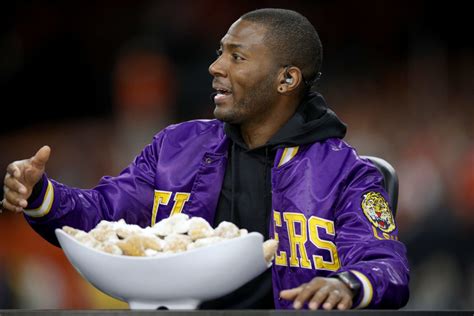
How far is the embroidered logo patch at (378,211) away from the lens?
1891mm

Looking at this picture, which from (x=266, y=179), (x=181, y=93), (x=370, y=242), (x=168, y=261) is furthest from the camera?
(x=181, y=93)

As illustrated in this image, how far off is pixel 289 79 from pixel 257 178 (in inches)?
9.6

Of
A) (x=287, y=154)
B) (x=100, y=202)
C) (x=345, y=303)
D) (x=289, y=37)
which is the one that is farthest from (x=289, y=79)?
(x=345, y=303)

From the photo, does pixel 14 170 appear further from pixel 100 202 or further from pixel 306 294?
pixel 306 294

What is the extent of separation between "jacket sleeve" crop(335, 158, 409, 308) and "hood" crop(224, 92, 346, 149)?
0.10 meters

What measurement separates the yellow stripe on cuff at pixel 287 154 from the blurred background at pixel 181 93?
1922 millimetres

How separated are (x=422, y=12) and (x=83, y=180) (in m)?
1.84

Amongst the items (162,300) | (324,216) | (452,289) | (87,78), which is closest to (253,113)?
(324,216)

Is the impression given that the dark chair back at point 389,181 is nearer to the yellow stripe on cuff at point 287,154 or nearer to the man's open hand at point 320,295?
the yellow stripe on cuff at point 287,154

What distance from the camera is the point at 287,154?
2055 millimetres

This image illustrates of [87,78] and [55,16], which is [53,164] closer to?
[87,78]

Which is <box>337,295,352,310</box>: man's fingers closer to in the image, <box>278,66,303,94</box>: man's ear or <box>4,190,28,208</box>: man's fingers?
<box>4,190,28,208</box>: man's fingers

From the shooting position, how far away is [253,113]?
2.12 m

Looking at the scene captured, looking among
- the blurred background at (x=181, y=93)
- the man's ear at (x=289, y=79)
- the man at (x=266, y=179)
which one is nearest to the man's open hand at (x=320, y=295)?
the man at (x=266, y=179)
